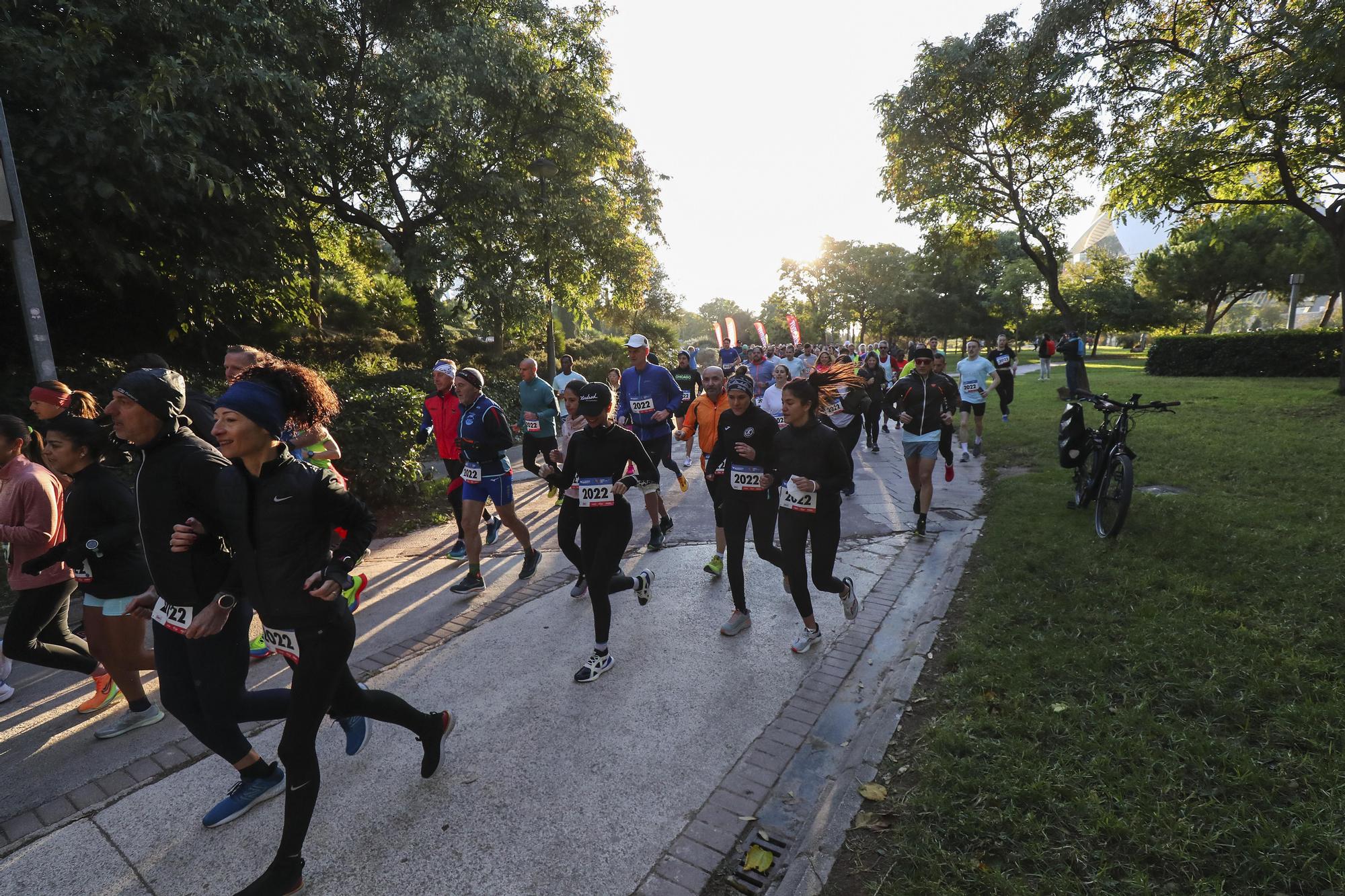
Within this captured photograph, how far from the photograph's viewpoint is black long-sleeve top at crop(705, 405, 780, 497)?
5074mm

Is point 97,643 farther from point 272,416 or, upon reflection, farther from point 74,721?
point 272,416

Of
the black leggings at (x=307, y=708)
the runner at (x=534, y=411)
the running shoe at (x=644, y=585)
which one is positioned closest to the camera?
the black leggings at (x=307, y=708)

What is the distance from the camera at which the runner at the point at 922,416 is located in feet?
24.0

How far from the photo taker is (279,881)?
261cm

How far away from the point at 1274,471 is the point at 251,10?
16.3 m

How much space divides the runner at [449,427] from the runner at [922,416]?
479 cm

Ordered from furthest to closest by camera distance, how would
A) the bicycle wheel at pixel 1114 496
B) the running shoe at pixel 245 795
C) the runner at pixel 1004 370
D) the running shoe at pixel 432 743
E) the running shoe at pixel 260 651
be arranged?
the runner at pixel 1004 370
the bicycle wheel at pixel 1114 496
the running shoe at pixel 260 651
the running shoe at pixel 432 743
the running shoe at pixel 245 795

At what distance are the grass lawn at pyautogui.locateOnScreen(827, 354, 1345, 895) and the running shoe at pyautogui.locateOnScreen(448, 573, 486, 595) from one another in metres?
3.93

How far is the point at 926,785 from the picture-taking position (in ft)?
10.4

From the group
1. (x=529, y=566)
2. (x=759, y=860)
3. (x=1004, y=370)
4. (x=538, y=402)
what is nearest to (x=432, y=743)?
(x=759, y=860)

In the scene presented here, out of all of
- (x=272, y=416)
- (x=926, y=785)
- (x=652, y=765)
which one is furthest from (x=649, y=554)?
(x=272, y=416)

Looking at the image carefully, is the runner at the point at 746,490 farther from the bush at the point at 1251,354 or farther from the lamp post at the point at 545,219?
the bush at the point at 1251,354

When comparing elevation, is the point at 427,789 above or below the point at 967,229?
below

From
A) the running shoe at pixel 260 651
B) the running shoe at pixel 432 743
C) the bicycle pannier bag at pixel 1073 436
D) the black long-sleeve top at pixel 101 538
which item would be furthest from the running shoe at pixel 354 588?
the bicycle pannier bag at pixel 1073 436
